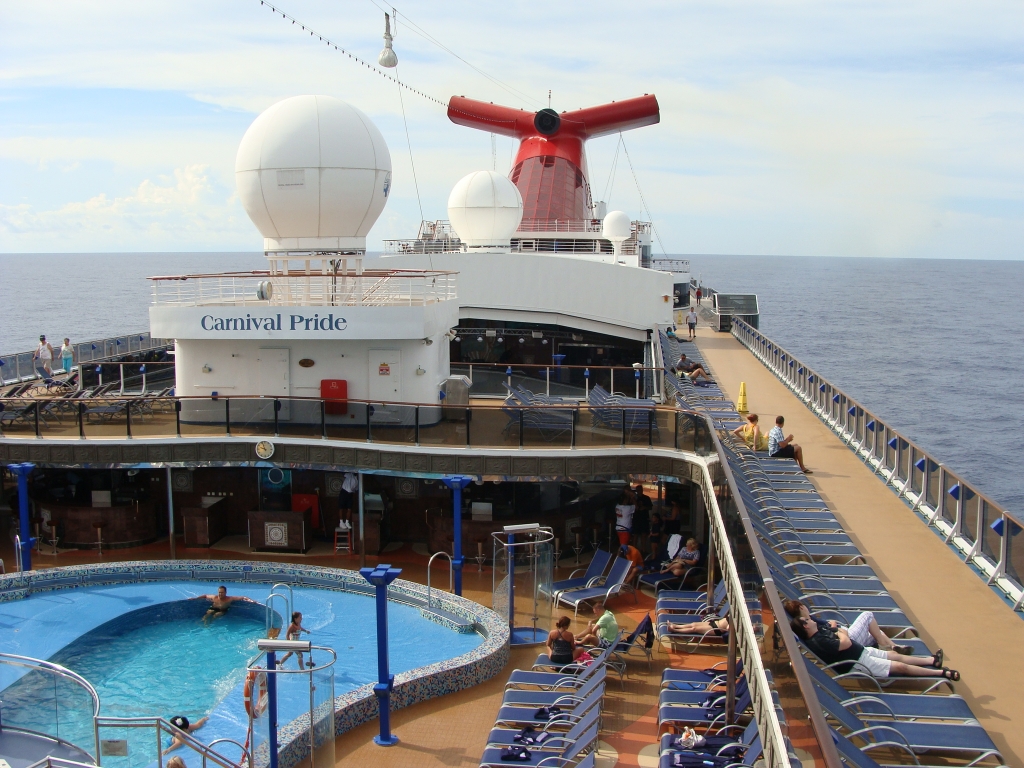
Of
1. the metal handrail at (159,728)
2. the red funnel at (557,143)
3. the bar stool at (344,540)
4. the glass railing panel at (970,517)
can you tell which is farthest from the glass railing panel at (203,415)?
the red funnel at (557,143)

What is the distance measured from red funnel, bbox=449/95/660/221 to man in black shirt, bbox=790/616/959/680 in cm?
3474

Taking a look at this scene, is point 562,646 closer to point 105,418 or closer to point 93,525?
point 105,418

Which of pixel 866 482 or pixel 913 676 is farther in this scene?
pixel 866 482

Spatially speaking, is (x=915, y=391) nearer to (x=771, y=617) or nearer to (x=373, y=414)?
(x=373, y=414)

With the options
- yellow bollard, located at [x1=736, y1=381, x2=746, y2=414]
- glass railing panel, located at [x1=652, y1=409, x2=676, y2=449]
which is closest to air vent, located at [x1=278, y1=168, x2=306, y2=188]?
glass railing panel, located at [x1=652, y1=409, x2=676, y2=449]

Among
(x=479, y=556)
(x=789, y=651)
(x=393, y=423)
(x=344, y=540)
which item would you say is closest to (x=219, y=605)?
(x=344, y=540)

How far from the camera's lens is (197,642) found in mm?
14266

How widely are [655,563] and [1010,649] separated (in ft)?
29.1

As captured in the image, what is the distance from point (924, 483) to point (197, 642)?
10607 mm

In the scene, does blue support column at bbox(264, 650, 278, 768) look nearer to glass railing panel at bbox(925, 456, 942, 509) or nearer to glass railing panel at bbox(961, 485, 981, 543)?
glass railing panel at bbox(961, 485, 981, 543)

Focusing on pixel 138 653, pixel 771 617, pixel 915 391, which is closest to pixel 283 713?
pixel 138 653

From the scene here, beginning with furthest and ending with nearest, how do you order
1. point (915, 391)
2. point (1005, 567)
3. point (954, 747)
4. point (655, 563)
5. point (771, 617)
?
point (915, 391) → point (655, 563) → point (1005, 567) → point (771, 617) → point (954, 747)

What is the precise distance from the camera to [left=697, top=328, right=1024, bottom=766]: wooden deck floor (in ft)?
26.0

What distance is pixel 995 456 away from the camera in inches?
1473
